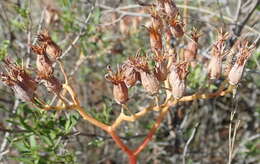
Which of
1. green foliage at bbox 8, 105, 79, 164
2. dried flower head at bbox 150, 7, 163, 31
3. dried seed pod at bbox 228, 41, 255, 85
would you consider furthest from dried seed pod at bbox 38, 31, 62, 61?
dried seed pod at bbox 228, 41, 255, 85

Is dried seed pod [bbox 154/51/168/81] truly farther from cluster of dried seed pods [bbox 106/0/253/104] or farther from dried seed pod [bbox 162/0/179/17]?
dried seed pod [bbox 162/0/179/17]

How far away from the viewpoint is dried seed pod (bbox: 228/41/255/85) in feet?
4.51

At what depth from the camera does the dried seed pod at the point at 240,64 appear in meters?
1.38

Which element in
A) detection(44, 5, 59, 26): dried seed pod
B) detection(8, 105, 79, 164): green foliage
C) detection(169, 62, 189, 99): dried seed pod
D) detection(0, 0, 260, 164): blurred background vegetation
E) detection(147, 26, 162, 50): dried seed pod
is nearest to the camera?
detection(169, 62, 189, 99): dried seed pod

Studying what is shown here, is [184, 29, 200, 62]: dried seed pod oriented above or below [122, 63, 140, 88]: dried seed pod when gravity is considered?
above

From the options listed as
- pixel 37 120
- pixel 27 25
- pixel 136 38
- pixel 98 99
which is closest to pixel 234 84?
pixel 37 120

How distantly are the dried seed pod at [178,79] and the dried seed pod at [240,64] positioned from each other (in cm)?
18

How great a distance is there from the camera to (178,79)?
133 cm

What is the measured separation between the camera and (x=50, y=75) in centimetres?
138

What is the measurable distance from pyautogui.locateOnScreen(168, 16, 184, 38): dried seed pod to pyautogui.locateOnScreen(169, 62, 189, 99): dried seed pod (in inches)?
8.4

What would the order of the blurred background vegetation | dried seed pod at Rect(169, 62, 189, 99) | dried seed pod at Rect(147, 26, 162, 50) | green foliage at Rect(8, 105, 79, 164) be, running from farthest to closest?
the blurred background vegetation < green foliage at Rect(8, 105, 79, 164) < dried seed pod at Rect(147, 26, 162, 50) < dried seed pod at Rect(169, 62, 189, 99)

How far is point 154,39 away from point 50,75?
40 centimetres

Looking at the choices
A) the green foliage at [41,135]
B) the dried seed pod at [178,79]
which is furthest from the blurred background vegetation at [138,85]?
the dried seed pod at [178,79]

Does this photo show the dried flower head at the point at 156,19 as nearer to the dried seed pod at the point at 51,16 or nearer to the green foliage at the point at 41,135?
the green foliage at the point at 41,135
